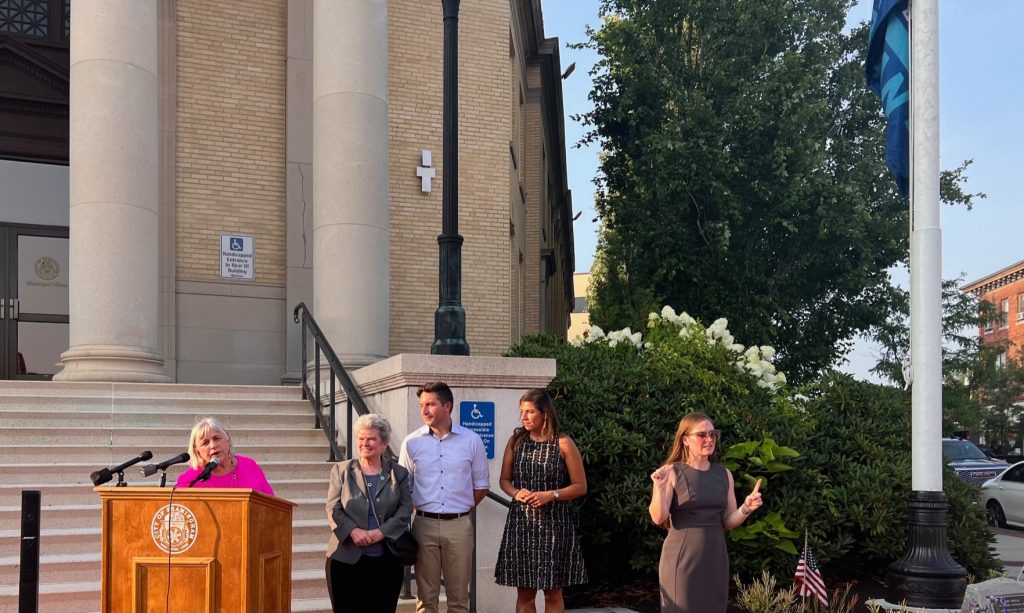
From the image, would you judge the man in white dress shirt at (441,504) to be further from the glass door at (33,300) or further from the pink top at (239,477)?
the glass door at (33,300)

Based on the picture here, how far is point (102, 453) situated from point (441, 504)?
500 centimetres

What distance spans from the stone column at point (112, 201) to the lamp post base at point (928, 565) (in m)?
8.34

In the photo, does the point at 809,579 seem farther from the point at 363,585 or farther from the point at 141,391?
the point at 141,391

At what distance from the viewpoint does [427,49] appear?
16.1 meters

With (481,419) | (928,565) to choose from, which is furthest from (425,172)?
(928,565)

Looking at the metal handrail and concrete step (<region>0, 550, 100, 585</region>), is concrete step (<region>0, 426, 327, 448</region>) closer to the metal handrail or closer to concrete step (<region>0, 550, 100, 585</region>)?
the metal handrail

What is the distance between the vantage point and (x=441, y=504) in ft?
19.9

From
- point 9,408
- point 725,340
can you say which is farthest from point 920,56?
point 9,408

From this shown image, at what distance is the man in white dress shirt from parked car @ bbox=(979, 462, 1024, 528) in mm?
17278

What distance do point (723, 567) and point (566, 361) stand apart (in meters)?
5.06

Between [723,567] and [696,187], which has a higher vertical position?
[696,187]

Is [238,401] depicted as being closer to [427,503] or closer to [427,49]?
[427,503]

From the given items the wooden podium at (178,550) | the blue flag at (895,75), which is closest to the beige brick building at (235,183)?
the blue flag at (895,75)

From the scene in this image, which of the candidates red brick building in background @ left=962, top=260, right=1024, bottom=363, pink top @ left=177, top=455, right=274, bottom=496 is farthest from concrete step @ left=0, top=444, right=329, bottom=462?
red brick building in background @ left=962, top=260, right=1024, bottom=363
